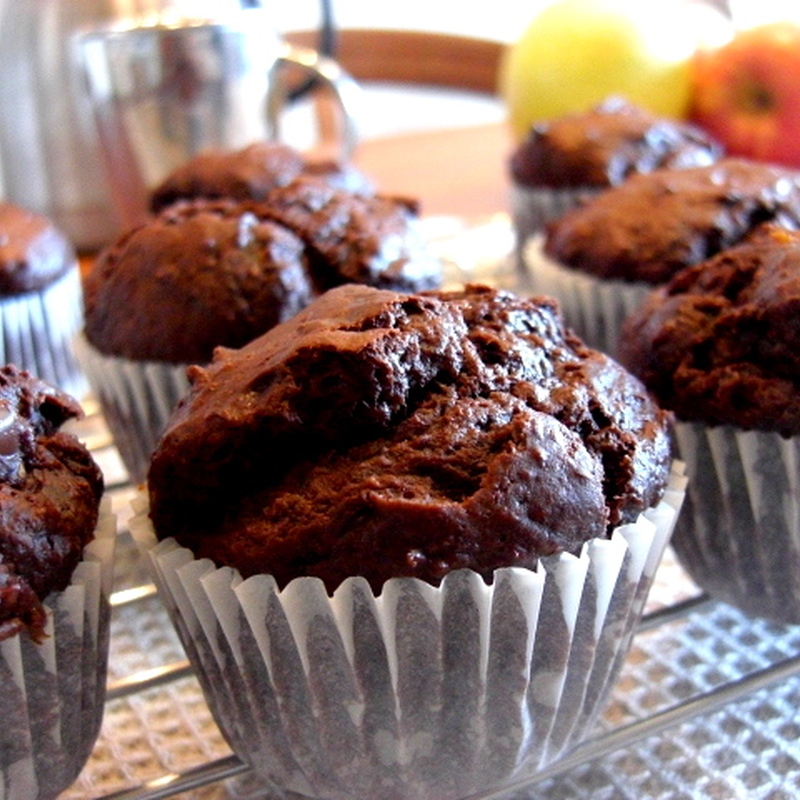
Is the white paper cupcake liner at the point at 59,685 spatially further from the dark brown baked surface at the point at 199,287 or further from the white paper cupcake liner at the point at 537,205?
the white paper cupcake liner at the point at 537,205

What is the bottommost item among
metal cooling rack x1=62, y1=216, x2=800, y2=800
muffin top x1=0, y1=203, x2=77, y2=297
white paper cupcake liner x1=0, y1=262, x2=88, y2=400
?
metal cooling rack x1=62, y1=216, x2=800, y2=800

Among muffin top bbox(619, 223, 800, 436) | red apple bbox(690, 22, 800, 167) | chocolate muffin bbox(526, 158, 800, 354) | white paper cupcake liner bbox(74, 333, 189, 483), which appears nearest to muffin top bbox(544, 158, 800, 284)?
chocolate muffin bbox(526, 158, 800, 354)

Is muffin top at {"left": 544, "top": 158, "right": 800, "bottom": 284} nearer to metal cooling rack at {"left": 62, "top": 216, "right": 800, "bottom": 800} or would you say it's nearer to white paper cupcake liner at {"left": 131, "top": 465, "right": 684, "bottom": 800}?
metal cooling rack at {"left": 62, "top": 216, "right": 800, "bottom": 800}

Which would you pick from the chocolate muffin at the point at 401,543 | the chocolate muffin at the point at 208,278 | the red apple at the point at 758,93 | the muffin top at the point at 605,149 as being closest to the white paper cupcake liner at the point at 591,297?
the chocolate muffin at the point at 208,278

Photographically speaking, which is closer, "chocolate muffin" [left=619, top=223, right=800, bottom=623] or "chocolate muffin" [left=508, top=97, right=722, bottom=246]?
"chocolate muffin" [left=619, top=223, right=800, bottom=623]

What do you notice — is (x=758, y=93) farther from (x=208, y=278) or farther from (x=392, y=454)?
(x=392, y=454)
